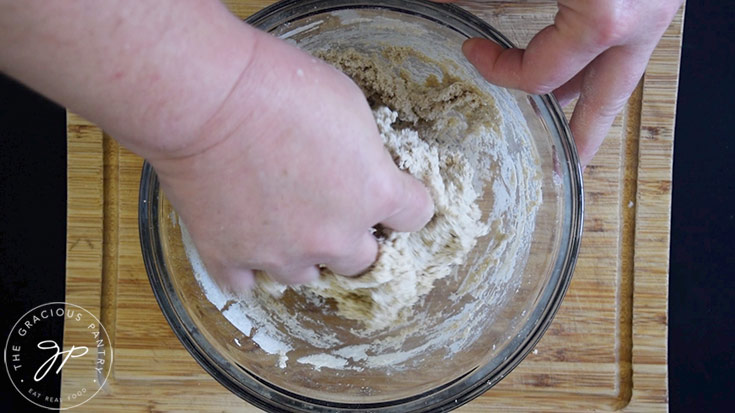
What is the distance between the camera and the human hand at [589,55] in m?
0.72

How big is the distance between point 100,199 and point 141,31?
2.36 ft

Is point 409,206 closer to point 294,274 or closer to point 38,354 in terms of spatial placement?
point 294,274

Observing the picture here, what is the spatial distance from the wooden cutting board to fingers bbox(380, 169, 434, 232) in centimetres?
43

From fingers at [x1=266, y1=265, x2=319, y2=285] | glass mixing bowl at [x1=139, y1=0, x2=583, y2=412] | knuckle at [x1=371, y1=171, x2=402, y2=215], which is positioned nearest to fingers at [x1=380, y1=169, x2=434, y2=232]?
knuckle at [x1=371, y1=171, x2=402, y2=215]

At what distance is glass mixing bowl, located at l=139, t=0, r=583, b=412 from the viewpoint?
903 mm

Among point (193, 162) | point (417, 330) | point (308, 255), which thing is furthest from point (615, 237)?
point (193, 162)

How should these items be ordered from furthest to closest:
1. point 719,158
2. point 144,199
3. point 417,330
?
1. point 719,158
2. point 417,330
3. point 144,199

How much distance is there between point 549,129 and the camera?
0.92 m

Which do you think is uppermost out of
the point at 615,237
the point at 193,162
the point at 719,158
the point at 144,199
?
the point at 719,158

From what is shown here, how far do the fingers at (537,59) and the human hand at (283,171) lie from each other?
0.84 ft

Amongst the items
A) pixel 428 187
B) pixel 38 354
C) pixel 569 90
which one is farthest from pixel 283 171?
pixel 38 354

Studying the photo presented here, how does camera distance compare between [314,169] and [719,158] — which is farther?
[719,158]

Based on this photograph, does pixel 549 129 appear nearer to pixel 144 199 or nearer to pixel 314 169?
pixel 314 169

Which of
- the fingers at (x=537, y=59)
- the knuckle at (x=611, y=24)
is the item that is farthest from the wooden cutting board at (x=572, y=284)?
the knuckle at (x=611, y=24)
